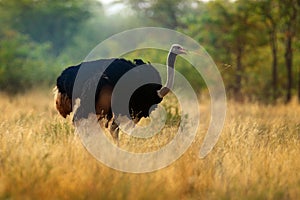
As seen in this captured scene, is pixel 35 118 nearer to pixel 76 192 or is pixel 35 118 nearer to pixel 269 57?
pixel 76 192

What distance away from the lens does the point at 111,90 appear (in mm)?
8156

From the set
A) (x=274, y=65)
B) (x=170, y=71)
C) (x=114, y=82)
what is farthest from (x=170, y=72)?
(x=274, y=65)

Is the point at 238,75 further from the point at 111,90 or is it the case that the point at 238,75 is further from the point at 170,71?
the point at 111,90

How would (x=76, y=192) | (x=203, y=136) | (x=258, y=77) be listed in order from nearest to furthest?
(x=76, y=192)
(x=203, y=136)
(x=258, y=77)

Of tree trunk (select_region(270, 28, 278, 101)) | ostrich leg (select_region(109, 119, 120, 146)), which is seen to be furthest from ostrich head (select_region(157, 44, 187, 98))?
tree trunk (select_region(270, 28, 278, 101))

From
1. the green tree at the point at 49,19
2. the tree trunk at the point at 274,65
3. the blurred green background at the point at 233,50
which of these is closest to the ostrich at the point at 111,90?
the blurred green background at the point at 233,50

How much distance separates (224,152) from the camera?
714 cm

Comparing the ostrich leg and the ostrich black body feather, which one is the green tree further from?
the ostrich leg

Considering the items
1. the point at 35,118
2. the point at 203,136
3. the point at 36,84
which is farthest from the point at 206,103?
the point at 203,136

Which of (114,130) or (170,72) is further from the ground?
(170,72)

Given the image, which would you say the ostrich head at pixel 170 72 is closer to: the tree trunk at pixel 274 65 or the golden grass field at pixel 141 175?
the golden grass field at pixel 141 175

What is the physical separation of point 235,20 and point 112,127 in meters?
13.7

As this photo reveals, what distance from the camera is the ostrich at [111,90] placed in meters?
8.15

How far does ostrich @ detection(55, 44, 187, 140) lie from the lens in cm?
815
